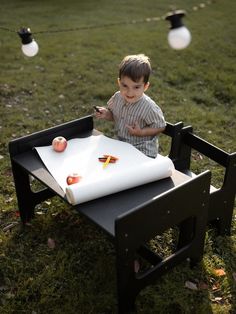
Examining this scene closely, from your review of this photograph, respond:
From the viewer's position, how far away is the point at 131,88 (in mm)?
3049

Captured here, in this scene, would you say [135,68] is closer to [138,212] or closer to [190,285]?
[138,212]

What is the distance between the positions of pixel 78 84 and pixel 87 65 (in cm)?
82

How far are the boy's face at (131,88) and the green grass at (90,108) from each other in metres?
0.81

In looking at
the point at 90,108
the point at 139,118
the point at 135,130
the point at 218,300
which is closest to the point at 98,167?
the point at 135,130

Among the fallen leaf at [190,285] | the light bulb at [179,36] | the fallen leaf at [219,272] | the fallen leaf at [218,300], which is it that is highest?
the light bulb at [179,36]

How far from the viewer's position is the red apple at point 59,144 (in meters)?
2.97

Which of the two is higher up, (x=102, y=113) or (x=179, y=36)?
(x=179, y=36)

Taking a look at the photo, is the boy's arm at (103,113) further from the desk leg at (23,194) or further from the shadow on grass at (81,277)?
the shadow on grass at (81,277)

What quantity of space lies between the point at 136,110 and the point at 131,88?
0.23m

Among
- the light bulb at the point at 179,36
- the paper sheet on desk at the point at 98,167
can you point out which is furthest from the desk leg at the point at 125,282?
the light bulb at the point at 179,36

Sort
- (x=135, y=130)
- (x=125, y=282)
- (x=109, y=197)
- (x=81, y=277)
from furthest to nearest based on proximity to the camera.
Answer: (x=135, y=130) → (x=81, y=277) → (x=109, y=197) → (x=125, y=282)

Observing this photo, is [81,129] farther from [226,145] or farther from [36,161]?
[226,145]

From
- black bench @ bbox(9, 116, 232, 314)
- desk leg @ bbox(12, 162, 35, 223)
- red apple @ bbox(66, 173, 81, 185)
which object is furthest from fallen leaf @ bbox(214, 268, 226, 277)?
desk leg @ bbox(12, 162, 35, 223)

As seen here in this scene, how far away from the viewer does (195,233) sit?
2760mm
